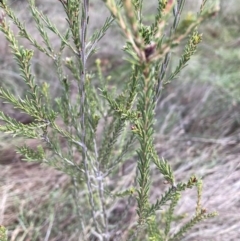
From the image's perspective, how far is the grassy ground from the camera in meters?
1.95

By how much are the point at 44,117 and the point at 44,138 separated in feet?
0.34

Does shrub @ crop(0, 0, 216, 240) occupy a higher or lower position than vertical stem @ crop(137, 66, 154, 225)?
higher

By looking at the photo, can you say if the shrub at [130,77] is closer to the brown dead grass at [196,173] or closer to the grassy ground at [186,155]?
the grassy ground at [186,155]

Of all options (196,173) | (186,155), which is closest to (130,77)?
(196,173)

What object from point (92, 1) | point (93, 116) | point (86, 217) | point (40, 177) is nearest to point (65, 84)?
point (93, 116)

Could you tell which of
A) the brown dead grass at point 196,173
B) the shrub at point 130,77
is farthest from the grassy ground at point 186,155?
the shrub at point 130,77

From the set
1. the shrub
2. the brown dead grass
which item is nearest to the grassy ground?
the brown dead grass

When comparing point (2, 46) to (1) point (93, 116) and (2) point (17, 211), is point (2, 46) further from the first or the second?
(1) point (93, 116)

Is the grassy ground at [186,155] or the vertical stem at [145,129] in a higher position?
the grassy ground at [186,155]

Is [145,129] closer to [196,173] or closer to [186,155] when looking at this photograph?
[196,173]

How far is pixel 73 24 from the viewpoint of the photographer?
35.6 inches

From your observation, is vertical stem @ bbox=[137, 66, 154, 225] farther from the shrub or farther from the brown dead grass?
the brown dead grass

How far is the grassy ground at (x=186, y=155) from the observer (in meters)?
1.95

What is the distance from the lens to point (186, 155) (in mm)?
2564
